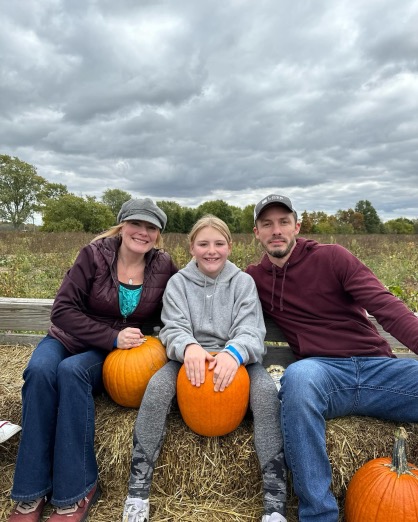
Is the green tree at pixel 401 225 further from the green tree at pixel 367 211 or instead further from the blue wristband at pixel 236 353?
the blue wristband at pixel 236 353

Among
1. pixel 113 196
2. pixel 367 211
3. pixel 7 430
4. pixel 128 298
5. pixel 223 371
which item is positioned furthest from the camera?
pixel 113 196

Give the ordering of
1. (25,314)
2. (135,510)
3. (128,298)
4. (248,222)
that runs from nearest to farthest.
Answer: (135,510) < (128,298) < (25,314) < (248,222)

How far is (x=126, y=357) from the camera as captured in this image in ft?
8.03

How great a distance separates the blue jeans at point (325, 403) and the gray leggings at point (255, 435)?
8 centimetres

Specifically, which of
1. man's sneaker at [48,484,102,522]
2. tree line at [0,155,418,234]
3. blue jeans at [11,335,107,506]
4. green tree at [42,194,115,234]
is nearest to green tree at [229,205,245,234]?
tree line at [0,155,418,234]

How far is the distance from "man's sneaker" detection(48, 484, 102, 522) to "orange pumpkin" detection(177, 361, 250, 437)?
65 centimetres

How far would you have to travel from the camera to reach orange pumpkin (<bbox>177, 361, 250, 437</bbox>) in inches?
85.0

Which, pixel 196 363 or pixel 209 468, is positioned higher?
pixel 196 363

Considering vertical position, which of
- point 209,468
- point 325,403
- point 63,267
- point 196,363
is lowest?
point 209,468

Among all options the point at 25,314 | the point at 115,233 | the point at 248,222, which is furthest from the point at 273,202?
the point at 248,222

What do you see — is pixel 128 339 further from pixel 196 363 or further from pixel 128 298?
pixel 196 363

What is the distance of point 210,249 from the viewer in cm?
262

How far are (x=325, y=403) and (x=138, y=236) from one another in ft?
4.87

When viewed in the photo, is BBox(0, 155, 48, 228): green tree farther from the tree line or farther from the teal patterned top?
the teal patterned top
